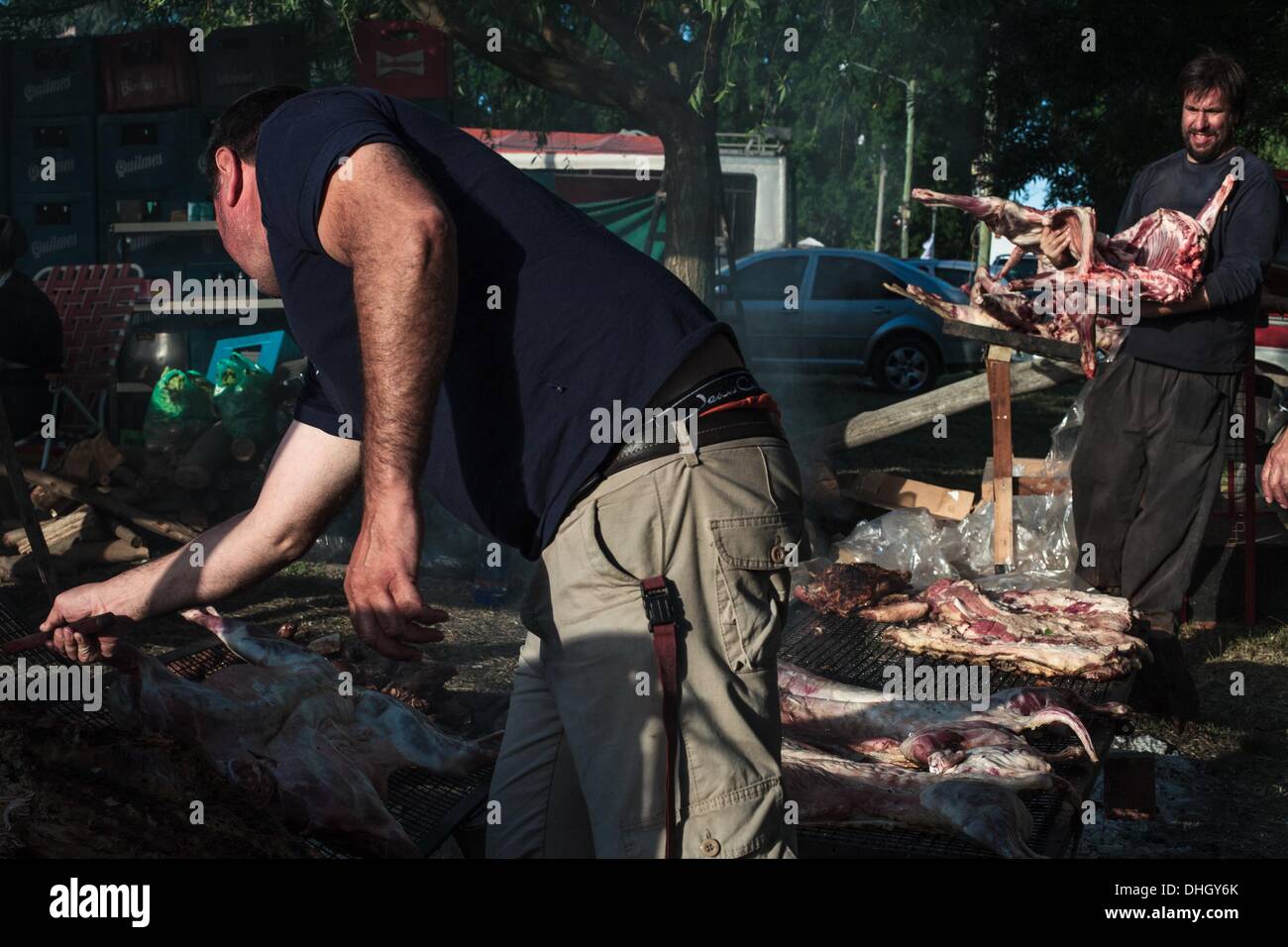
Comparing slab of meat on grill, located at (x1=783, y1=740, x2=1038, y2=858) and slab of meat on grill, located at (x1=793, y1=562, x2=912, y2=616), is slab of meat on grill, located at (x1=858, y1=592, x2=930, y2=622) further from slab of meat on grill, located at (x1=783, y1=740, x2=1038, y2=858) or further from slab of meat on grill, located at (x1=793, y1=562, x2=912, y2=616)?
slab of meat on grill, located at (x1=783, y1=740, x2=1038, y2=858)

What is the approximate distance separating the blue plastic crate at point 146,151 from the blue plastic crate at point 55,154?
138mm


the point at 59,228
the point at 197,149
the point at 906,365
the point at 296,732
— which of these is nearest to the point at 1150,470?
the point at 296,732

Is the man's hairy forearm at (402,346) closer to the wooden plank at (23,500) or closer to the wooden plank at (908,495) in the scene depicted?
the wooden plank at (23,500)

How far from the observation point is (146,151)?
39.6 feet

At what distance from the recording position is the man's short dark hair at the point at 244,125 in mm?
2404

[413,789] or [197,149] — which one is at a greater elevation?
[197,149]

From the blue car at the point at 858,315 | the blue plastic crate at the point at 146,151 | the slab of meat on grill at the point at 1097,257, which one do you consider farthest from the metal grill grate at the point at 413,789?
the blue car at the point at 858,315

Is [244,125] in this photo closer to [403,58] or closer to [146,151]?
[403,58]

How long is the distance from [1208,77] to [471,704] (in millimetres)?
4234

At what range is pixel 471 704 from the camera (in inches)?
165

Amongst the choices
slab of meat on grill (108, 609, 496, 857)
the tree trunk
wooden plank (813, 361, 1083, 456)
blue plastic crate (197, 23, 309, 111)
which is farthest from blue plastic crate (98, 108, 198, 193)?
slab of meat on grill (108, 609, 496, 857)

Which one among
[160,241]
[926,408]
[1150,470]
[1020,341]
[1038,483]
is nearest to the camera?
[1150,470]

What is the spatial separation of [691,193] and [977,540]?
3992 millimetres

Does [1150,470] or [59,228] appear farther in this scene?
[59,228]
